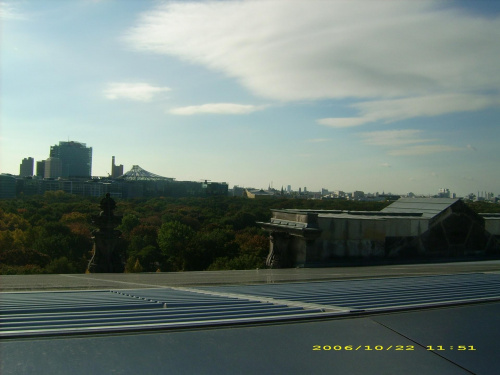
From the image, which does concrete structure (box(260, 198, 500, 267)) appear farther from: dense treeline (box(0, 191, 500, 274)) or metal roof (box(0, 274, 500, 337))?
metal roof (box(0, 274, 500, 337))

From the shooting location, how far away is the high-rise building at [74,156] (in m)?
154

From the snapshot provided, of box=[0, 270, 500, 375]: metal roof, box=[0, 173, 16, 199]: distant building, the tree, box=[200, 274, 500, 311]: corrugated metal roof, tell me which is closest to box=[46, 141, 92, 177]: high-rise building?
box=[0, 173, 16, 199]: distant building

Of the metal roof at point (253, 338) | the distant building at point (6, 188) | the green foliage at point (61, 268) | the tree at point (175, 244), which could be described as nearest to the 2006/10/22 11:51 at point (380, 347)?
the metal roof at point (253, 338)

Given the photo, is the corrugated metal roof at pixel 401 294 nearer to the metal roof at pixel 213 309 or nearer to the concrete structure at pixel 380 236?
the metal roof at pixel 213 309

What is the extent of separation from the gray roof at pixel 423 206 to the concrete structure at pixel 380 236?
49mm

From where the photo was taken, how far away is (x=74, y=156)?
513ft

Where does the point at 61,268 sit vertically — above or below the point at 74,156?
below

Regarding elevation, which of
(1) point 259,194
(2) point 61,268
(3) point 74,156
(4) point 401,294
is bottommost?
(2) point 61,268

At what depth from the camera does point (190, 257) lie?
2858cm

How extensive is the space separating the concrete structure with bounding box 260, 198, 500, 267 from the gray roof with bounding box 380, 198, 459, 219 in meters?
0.05

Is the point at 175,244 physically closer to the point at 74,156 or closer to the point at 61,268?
the point at 61,268

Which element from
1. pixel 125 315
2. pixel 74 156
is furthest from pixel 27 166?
pixel 125 315

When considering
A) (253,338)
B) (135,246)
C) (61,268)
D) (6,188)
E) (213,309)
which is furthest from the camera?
(6,188)

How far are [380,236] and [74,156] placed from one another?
15872 centimetres
